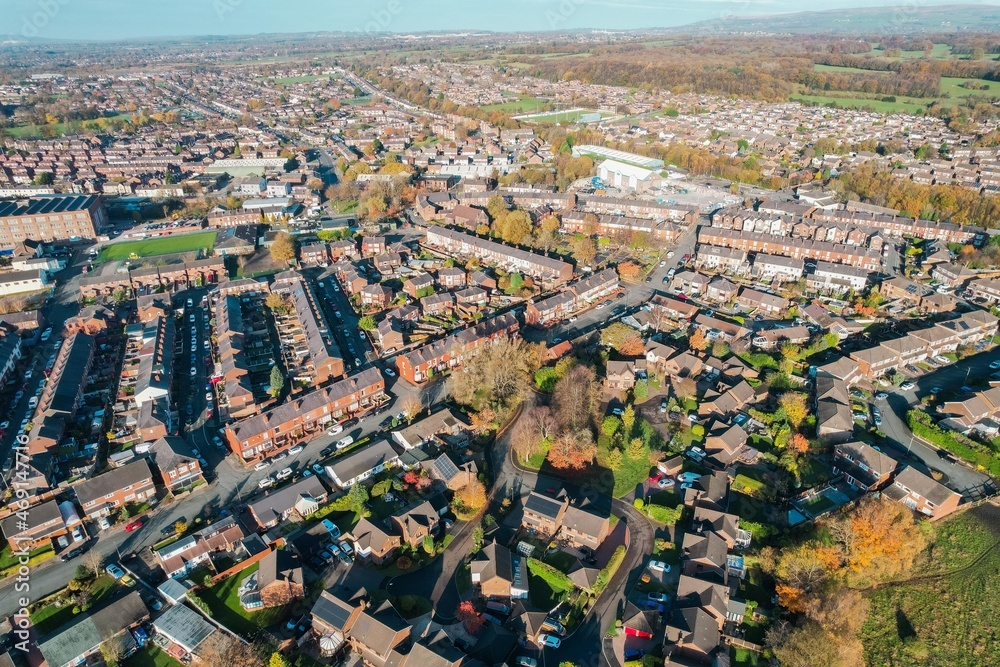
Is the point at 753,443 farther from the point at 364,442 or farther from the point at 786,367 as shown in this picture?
the point at 364,442

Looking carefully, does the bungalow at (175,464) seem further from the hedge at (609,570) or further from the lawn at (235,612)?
the hedge at (609,570)

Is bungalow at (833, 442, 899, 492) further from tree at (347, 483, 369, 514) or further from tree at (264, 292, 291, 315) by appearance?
tree at (264, 292, 291, 315)

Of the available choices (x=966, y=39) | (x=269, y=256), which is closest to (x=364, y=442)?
(x=269, y=256)

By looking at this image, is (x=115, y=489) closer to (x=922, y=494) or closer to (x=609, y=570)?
(x=609, y=570)

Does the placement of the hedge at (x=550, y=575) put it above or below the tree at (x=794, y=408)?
below

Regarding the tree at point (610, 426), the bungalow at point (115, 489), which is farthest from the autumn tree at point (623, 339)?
the bungalow at point (115, 489)

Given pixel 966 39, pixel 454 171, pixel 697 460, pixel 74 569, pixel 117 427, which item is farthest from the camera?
pixel 966 39
